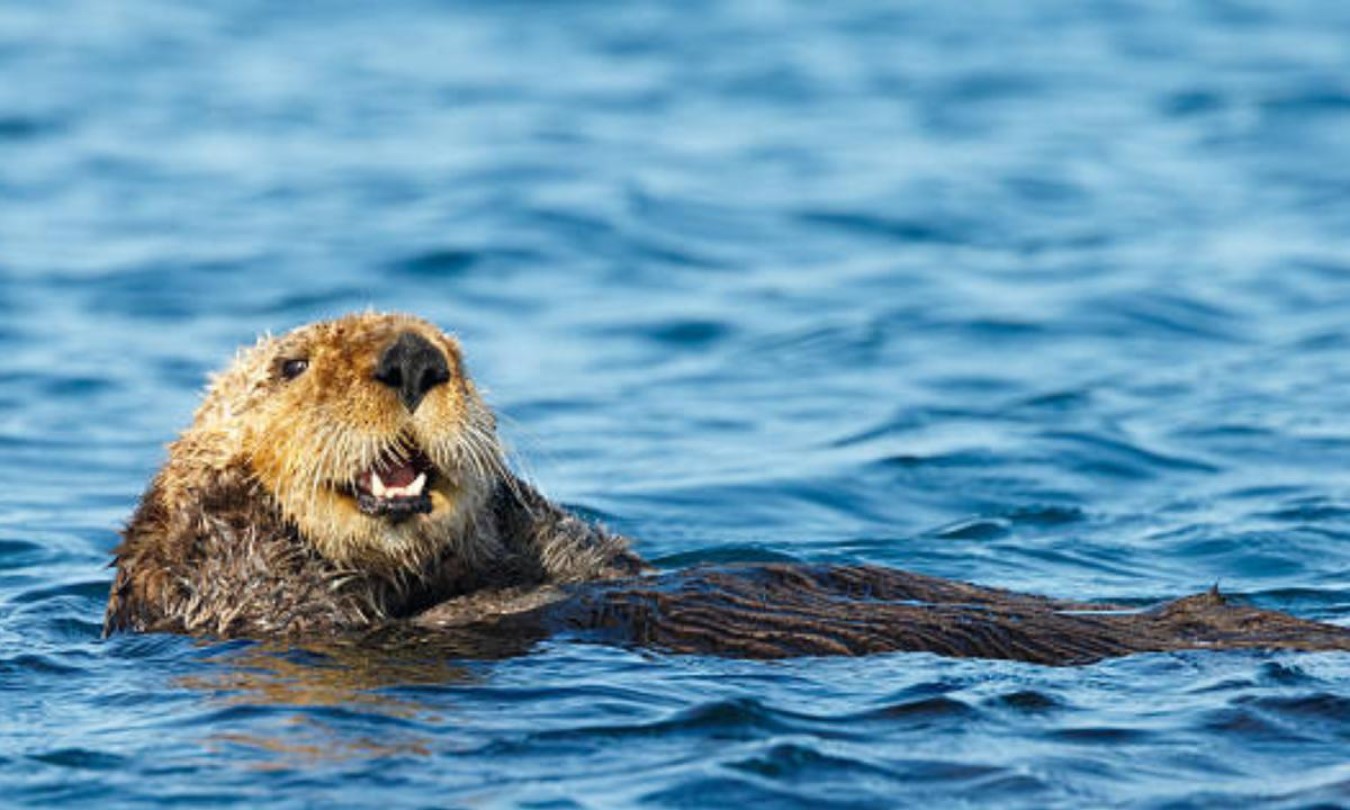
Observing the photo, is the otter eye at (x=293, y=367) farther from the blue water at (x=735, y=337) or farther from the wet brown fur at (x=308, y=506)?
the blue water at (x=735, y=337)

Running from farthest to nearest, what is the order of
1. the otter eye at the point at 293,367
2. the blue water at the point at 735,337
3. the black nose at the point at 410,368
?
the otter eye at the point at 293,367 < the black nose at the point at 410,368 < the blue water at the point at 735,337

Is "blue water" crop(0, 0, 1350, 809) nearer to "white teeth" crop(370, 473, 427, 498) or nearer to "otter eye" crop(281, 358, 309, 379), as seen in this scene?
"white teeth" crop(370, 473, 427, 498)

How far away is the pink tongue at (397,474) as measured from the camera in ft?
17.5

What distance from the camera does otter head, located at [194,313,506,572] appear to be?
5227 millimetres

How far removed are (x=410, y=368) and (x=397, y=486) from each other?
0.31 meters

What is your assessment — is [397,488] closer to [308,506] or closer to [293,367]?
[308,506]

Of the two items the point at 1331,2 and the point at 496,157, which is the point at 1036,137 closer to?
the point at 496,157

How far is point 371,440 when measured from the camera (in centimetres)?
521

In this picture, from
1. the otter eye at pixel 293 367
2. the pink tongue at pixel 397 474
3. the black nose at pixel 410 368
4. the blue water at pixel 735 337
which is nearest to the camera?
the blue water at pixel 735 337

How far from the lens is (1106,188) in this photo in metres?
14.4

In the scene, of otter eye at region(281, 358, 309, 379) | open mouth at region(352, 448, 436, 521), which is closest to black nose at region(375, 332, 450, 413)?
open mouth at region(352, 448, 436, 521)

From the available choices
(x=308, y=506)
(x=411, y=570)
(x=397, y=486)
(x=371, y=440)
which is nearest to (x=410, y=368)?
(x=371, y=440)

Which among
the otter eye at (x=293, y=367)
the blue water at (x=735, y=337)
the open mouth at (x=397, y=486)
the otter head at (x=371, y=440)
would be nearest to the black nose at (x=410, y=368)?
the otter head at (x=371, y=440)

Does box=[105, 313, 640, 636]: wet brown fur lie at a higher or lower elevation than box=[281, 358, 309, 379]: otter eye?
lower
